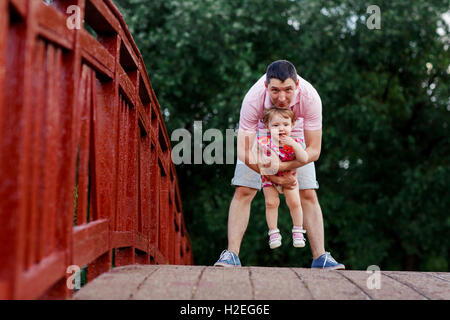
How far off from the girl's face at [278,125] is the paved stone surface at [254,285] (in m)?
1.15

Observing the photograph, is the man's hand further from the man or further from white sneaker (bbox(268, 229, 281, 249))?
white sneaker (bbox(268, 229, 281, 249))

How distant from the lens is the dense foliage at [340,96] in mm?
10398

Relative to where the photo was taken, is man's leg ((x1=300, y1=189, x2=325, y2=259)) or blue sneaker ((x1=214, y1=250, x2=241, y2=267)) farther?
man's leg ((x1=300, y1=189, x2=325, y2=259))

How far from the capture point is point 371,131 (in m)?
10.9

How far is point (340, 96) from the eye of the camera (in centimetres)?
1073

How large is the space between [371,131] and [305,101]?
23.2ft

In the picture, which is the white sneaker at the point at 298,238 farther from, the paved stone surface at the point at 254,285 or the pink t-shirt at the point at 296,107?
the paved stone surface at the point at 254,285

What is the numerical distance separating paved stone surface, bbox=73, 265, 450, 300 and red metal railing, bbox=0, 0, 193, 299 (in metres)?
0.19

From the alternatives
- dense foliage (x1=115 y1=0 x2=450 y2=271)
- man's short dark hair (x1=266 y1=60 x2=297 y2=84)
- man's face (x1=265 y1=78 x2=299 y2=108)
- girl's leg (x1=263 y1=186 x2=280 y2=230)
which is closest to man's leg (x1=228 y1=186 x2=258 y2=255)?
girl's leg (x1=263 y1=186 x2=280 y2=230)

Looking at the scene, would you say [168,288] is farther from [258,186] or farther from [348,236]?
[348,236]

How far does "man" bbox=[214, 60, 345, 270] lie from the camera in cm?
399

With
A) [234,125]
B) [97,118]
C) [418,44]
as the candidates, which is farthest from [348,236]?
[97,118]

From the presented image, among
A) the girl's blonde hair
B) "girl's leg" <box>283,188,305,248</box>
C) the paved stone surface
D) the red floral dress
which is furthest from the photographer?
"girl's leg" <box>283,188,305,248</box>

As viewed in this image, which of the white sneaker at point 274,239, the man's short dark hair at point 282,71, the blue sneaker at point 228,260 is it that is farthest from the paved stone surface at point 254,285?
the man's short dark hair at point 282,71
